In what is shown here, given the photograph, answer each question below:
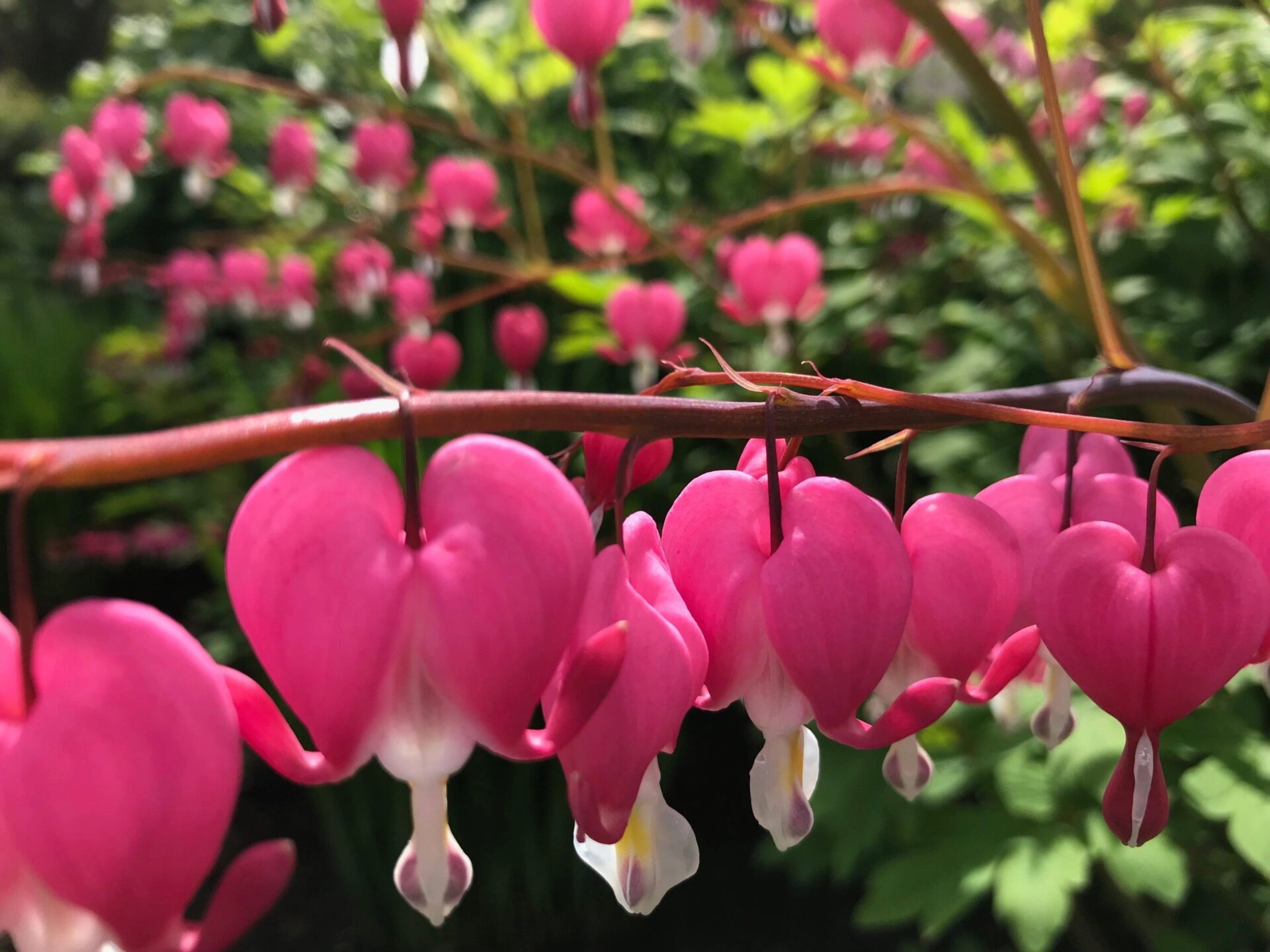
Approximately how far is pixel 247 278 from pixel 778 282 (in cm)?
148

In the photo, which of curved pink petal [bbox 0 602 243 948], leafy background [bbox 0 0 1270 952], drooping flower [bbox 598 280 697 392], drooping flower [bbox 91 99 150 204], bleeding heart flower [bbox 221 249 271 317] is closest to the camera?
curved pink petal [bbox 0 602 243 948]

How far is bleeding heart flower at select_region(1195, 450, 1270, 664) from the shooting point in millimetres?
393

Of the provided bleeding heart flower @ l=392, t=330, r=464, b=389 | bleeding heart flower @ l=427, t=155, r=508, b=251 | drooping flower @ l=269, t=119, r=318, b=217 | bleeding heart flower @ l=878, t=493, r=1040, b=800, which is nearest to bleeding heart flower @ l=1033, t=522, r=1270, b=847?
bleeding heart flower @ l=878, t=493, r=1040, b=800

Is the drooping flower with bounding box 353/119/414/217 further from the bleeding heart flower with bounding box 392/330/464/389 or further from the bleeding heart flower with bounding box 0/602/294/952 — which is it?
the bleeding heart flower with bounding box 0/602/294/952

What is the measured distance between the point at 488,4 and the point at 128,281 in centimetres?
199

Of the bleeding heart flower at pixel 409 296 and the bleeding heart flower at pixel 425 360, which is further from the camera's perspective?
the bleeding heart flower at pixel 409 296

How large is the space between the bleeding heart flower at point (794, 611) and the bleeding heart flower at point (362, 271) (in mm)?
1881

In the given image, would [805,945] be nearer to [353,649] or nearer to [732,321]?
[732,321]

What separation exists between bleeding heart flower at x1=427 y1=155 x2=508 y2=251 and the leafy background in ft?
0.59

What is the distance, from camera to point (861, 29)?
1.33 metres

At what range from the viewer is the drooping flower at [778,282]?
1575mm

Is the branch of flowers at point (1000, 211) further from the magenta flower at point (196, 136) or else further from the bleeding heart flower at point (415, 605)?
the magenta flower at point (196, 136)

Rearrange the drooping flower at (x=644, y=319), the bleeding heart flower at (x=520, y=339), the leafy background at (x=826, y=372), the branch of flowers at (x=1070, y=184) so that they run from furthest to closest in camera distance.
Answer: the bleeding heart flower at (x=520, y=339) < the drooping flower at (x=644, y=319) < the leafy background at (x=826, y=372) < the branch of flowers at (x=1070, y=184)

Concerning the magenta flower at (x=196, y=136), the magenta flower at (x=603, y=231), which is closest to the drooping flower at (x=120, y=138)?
the magenta flower at (x=196, y=136)
